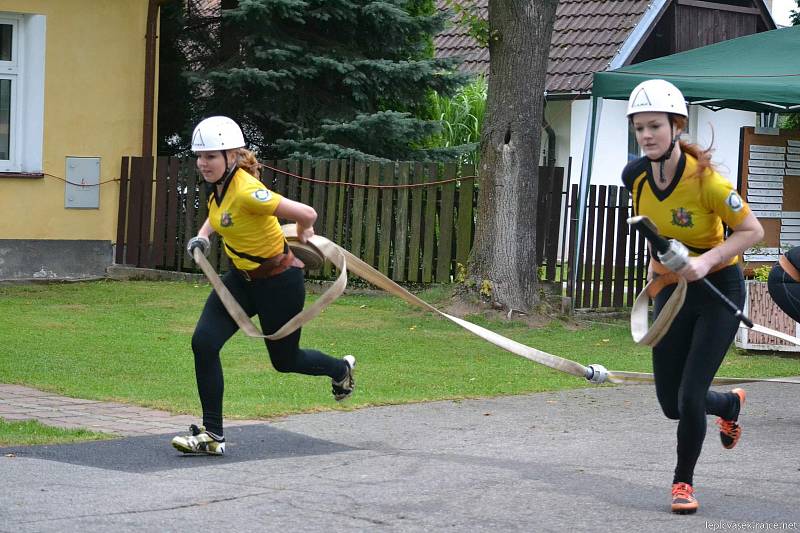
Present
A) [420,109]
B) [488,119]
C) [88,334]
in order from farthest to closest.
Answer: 1. [420,109]
2. [488,119]
3. [88,334]

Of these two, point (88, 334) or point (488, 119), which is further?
point (488, 119)

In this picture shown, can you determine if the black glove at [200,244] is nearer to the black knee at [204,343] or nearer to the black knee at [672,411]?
the black knee at [204,343]

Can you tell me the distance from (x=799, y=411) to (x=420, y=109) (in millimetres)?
10935

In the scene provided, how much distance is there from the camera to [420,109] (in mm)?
19125

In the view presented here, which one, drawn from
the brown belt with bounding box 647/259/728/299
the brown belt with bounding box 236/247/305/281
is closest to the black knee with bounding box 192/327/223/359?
the brown belt with bounding box 236/247/305/281

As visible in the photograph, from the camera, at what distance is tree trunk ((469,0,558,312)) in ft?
46.0

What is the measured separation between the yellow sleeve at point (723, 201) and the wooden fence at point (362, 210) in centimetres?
950

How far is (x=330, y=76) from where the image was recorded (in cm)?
1766

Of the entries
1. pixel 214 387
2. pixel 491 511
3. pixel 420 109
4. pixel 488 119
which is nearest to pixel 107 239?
pixel 420 109

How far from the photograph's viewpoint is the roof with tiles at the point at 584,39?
24344mm

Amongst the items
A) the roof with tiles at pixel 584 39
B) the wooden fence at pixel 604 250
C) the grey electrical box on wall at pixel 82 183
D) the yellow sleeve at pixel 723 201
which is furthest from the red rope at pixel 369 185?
the yellow sleeve at pixel 723 201

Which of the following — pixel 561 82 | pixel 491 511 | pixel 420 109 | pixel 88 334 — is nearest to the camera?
pixel 491 511

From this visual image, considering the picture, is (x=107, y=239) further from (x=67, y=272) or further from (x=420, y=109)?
(x=420, y=109)

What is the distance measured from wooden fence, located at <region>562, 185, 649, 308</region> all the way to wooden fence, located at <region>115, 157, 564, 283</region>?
1.36 ft
